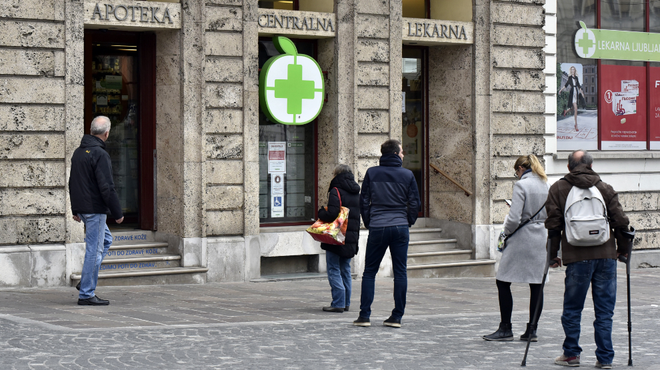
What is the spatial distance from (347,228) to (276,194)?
421cm

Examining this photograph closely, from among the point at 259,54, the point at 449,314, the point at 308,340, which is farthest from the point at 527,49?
the point at 308,340

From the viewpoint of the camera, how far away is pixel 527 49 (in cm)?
1552

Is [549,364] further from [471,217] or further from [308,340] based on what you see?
[471,217]

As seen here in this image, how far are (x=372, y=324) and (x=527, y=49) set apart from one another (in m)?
7.83

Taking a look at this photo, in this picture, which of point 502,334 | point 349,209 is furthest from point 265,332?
point 502,334

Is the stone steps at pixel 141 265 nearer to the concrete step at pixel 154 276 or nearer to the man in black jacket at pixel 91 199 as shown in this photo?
the concrete step at pixel 154 276

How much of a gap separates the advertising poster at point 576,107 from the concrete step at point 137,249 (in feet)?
25.2

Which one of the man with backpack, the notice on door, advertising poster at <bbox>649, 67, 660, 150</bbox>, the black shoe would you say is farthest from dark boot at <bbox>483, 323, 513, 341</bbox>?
advertising poster at <bbox>649, 67, 660, 150</bbox>

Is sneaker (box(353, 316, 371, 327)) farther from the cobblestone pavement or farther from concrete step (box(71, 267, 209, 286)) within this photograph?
concrete step (box(71, 267, 209, 286))

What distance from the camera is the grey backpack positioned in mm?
7188

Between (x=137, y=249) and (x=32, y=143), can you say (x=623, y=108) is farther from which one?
(x=32, y=143)

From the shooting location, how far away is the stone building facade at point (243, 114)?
1141 centimetres

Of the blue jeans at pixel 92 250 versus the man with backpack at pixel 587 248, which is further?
the blue jeans at pixel 92 250

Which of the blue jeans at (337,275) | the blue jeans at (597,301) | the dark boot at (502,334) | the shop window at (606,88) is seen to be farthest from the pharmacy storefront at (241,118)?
the blue jeans at (597,301)
